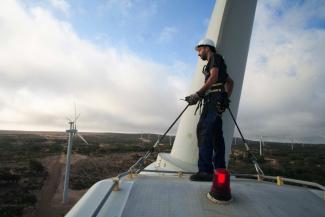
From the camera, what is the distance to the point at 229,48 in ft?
18.0

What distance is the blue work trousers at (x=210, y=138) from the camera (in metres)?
4.26

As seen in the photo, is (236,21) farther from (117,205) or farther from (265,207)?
(117,205)

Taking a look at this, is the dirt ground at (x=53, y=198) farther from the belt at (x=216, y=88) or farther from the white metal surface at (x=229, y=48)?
the belt at (x=216, y=88)

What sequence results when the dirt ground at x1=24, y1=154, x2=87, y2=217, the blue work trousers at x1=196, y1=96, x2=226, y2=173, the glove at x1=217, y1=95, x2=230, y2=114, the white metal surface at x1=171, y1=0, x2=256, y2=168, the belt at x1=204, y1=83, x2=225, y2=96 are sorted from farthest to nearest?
the dirt ground at x1=24, y1=154, x2=87, y2=217, the white metal surface at x1=171, y1=0, x2=256, y2=168, the belt at x1=204, y1=83, x2=225, y2=96, the glove at x1=217, y1=95, x2=230, y2=114, the blue work trousers at x1=196, y1=96, x2=226, y2=173

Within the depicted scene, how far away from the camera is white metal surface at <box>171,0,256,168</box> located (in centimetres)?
543

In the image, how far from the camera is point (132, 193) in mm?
3006

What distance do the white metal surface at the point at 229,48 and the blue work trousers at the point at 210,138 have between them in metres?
0.83

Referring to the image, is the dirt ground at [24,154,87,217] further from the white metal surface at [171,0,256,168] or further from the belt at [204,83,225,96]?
the belt at [204,83,225,96]

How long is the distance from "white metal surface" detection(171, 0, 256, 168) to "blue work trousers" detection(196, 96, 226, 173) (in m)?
0.83

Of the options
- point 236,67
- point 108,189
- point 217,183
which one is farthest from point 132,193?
point 236,67

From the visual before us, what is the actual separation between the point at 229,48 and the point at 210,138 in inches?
75.7

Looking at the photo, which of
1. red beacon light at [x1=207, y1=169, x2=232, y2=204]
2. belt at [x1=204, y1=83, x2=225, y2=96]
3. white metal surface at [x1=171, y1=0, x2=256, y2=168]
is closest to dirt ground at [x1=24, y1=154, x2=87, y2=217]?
white metal surface at [x1=171, y1=0, x2=256, y2=168]

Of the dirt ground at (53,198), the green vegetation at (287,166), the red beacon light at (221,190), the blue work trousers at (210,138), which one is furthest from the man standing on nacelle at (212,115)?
the green vegetation at (287,166)

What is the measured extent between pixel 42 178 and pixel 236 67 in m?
33.2
